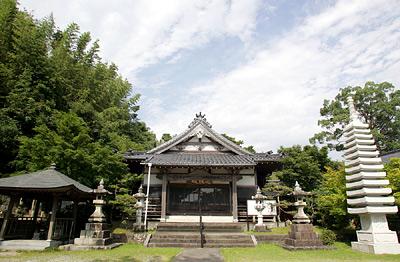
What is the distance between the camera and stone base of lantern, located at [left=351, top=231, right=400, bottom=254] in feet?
28.4

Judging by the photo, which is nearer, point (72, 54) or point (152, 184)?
point (152, 184)

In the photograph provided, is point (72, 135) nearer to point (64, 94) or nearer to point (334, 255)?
point (64, 94)

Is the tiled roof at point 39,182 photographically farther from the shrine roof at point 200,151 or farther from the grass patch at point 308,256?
the grass patch at point 308,256

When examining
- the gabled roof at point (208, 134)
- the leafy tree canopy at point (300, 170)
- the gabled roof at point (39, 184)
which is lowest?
the gabled roof at point (39, 184)

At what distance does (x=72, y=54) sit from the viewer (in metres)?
21.6

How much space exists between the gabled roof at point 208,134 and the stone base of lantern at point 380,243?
9.73 metres

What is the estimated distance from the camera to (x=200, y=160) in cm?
1653

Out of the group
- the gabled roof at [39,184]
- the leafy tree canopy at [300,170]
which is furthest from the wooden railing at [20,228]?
the leafy tree canopy at [300,170]

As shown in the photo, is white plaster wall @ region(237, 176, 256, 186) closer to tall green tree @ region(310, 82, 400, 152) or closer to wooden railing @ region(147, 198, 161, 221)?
wooden railing @ region(147, 198, 161, 221)

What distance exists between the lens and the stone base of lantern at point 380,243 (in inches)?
341

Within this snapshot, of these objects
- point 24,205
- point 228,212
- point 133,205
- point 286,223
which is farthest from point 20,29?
point 286,223

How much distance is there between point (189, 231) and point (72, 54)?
17670 mm

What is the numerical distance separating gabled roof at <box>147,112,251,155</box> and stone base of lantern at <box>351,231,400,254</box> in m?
9.73

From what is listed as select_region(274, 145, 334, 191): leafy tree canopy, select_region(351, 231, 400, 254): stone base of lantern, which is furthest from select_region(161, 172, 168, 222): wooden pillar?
select_region(351, 231, 400, 254): stone base of lantern
